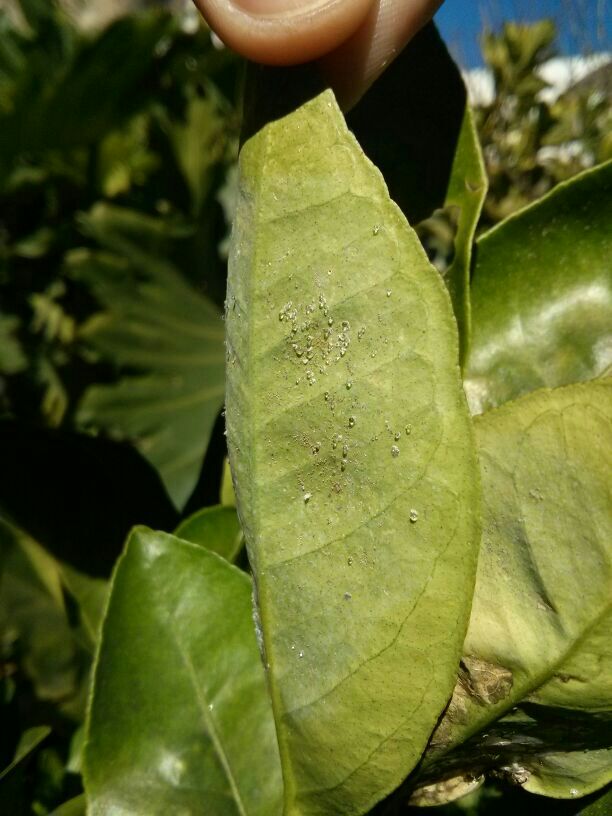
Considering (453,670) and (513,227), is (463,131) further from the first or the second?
(453,670)

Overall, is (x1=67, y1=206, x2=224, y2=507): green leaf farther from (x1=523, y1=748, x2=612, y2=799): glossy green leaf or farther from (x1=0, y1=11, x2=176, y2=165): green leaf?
(x1=523, y1=748, x2=612, y2=799): glossy green leaf

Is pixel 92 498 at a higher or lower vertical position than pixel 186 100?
lower

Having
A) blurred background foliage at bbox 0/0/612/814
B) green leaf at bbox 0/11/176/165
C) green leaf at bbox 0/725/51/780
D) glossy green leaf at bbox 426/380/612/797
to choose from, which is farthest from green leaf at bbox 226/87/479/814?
green leaf at bbox 0/11/176/165

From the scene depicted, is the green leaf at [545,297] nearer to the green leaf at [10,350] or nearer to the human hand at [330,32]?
the human hand at [330,32]

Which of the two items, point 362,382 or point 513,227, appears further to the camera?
point 513,227

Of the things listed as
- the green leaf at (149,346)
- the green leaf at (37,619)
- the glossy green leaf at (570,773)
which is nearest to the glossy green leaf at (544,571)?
the glossy green leaf at (570,773)

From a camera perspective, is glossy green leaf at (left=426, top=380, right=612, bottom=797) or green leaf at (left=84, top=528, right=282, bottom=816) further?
green leaf at (left=84, top=528, right=282, bottom=816)

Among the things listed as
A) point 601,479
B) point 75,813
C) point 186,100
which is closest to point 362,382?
point 601,479
